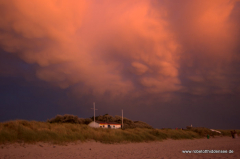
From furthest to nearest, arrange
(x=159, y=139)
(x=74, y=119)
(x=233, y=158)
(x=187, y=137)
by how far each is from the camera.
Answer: (x=74, y=119) < (x=187, y=137) < (x=159, y=139) < (x=233, y=158)

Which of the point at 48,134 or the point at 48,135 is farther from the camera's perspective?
the point at 48,134

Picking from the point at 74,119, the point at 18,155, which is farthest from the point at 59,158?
the point at 74,119

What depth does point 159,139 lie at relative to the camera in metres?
25.1

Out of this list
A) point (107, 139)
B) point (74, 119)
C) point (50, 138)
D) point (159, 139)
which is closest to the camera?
point (50, 138)

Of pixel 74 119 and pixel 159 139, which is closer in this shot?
pixel 159 139

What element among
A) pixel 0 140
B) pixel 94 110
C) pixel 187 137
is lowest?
pixel 187 137

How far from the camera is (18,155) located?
1115cm

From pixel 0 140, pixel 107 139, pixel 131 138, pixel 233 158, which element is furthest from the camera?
pixel 131 138

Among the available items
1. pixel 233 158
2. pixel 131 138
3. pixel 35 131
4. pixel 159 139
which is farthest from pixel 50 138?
pixel 159 139

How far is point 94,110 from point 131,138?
19763 mm

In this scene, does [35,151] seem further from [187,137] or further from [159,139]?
[187,137]

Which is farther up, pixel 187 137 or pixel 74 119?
pixel 74 119

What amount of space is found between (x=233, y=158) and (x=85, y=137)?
38.5ft

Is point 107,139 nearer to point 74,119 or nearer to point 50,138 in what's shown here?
point 50,138
